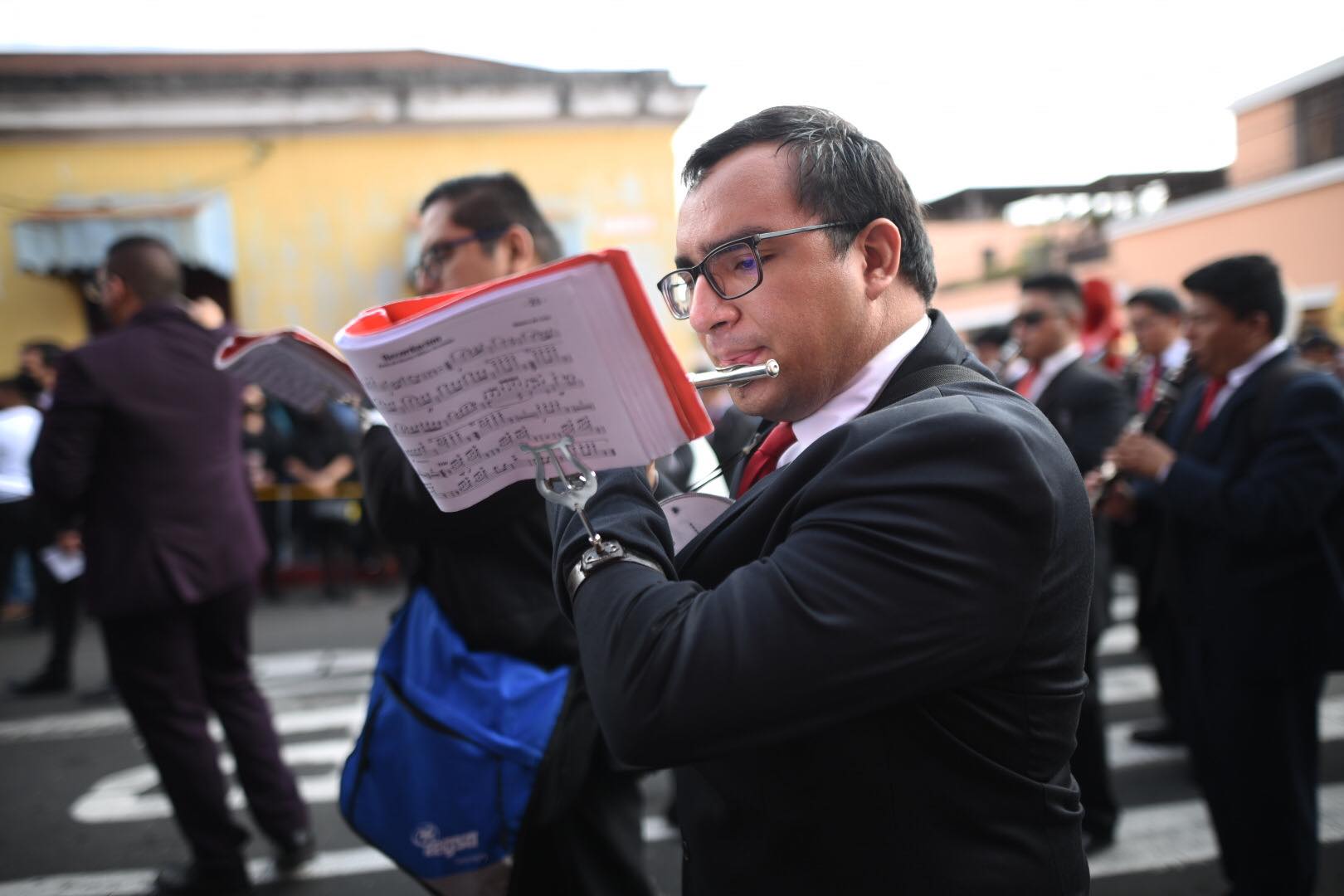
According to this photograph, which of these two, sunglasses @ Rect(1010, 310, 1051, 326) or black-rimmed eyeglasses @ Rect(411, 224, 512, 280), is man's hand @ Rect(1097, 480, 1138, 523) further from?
black-rimmed eyeglasses @ Rect(411, 224, 512, 280)

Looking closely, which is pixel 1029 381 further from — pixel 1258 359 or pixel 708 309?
pixel 708 309

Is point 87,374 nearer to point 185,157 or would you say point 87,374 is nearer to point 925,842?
point 925,842

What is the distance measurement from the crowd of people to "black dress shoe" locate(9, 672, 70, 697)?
8.94ft

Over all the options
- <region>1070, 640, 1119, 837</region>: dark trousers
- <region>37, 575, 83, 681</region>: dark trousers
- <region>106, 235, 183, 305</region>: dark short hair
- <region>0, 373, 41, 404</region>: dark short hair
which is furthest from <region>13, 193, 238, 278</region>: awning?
<region>1070, 640, 1119, 837</region>: dark trousers

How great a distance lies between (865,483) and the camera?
42.0 inches

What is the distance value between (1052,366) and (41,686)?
5.64 metres

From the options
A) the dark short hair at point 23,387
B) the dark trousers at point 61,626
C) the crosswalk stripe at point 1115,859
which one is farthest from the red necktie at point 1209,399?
the dark short hair at point 23,387

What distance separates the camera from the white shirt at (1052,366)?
4.04 meters

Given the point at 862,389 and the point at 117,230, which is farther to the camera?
the point at 117,230

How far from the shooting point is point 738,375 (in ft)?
4.34

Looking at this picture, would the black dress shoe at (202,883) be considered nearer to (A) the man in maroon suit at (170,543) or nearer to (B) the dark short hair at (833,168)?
(A) the man in maroon suit at (170,543)

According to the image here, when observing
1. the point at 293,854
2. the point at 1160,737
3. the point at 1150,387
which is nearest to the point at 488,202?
the point at 293,854

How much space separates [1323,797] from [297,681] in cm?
498

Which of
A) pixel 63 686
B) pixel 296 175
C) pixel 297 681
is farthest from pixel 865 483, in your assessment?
pixel 296 175
